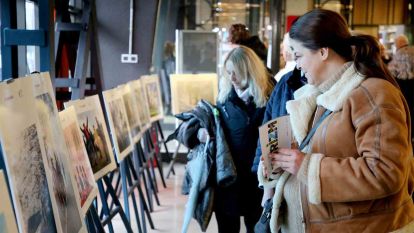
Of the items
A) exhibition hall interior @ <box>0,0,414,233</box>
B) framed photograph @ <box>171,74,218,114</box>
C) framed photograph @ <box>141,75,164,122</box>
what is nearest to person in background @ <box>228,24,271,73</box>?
exhibition hall interior @ <box>0,0,414,233</box>

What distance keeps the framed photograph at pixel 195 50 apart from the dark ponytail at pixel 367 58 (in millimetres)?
4957

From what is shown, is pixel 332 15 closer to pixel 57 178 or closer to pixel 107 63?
pixel 57 178

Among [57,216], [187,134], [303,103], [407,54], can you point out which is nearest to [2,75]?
[187,134]

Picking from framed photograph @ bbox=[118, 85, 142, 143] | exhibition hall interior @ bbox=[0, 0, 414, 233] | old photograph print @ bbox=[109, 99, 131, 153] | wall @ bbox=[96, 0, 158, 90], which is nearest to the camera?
exhibition hall interior @ bbox=[0, 0, 414, 233]

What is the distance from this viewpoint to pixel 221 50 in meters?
6.81

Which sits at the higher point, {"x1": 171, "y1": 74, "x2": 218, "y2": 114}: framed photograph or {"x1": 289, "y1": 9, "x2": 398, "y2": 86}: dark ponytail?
{"x1": 289, "y1": 9, "x2": 398, "y2": 86}: dark ponytail

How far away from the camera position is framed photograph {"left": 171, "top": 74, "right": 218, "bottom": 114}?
565cm

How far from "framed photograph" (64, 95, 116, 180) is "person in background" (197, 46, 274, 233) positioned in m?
0.64

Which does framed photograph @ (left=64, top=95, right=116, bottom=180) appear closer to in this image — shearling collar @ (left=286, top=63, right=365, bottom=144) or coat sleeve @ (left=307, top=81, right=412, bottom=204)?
shearling collar @ (left=286, top=63, right=365, bottom=144)

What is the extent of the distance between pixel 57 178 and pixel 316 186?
836 mm

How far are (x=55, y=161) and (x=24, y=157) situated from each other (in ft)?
0.95

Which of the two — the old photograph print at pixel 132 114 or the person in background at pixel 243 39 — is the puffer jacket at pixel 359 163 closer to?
the person in background at pixel 243 39

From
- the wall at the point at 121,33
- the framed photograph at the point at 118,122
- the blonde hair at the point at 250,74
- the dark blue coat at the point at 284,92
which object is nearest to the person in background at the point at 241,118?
the blonde hair at the point at 250,74

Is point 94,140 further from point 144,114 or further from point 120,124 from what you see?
point 144,114
